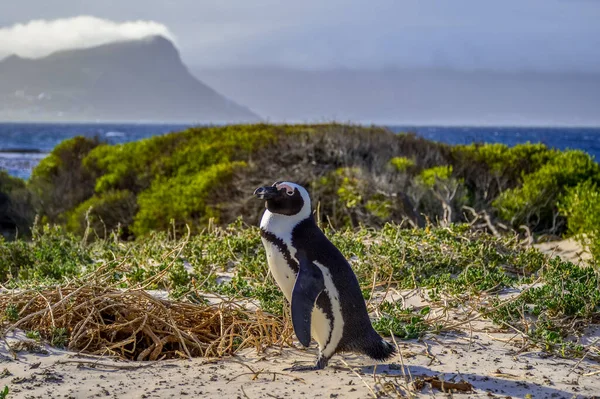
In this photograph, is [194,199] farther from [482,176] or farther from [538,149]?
[538,149]

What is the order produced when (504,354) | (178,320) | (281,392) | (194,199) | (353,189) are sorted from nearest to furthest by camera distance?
(281,392)
(504,354)
(178,320)
(353,189)
(194,199)

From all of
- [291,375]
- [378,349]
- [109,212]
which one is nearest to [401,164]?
[109,212]

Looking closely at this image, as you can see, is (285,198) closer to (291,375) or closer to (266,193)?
(266,193)

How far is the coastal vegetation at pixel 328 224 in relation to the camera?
521 cm

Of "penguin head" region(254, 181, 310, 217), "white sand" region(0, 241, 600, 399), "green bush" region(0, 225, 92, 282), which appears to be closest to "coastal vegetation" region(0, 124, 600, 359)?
"green bush" region(0, 225, 92, 282)

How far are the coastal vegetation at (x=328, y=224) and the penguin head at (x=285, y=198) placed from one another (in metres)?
0.89

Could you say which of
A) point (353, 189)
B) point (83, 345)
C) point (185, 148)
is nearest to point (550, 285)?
point (83, 345)

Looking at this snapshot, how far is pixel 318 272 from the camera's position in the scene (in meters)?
4.06

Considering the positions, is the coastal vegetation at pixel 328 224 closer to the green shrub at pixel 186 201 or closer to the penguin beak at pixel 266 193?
the green shrub at pixel 186 201

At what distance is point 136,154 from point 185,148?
1435mm

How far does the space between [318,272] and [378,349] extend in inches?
24.2

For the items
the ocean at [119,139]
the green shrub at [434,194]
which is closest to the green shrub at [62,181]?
the ocean at [119,139]

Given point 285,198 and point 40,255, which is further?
point 40,255

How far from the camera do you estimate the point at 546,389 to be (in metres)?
4.04
